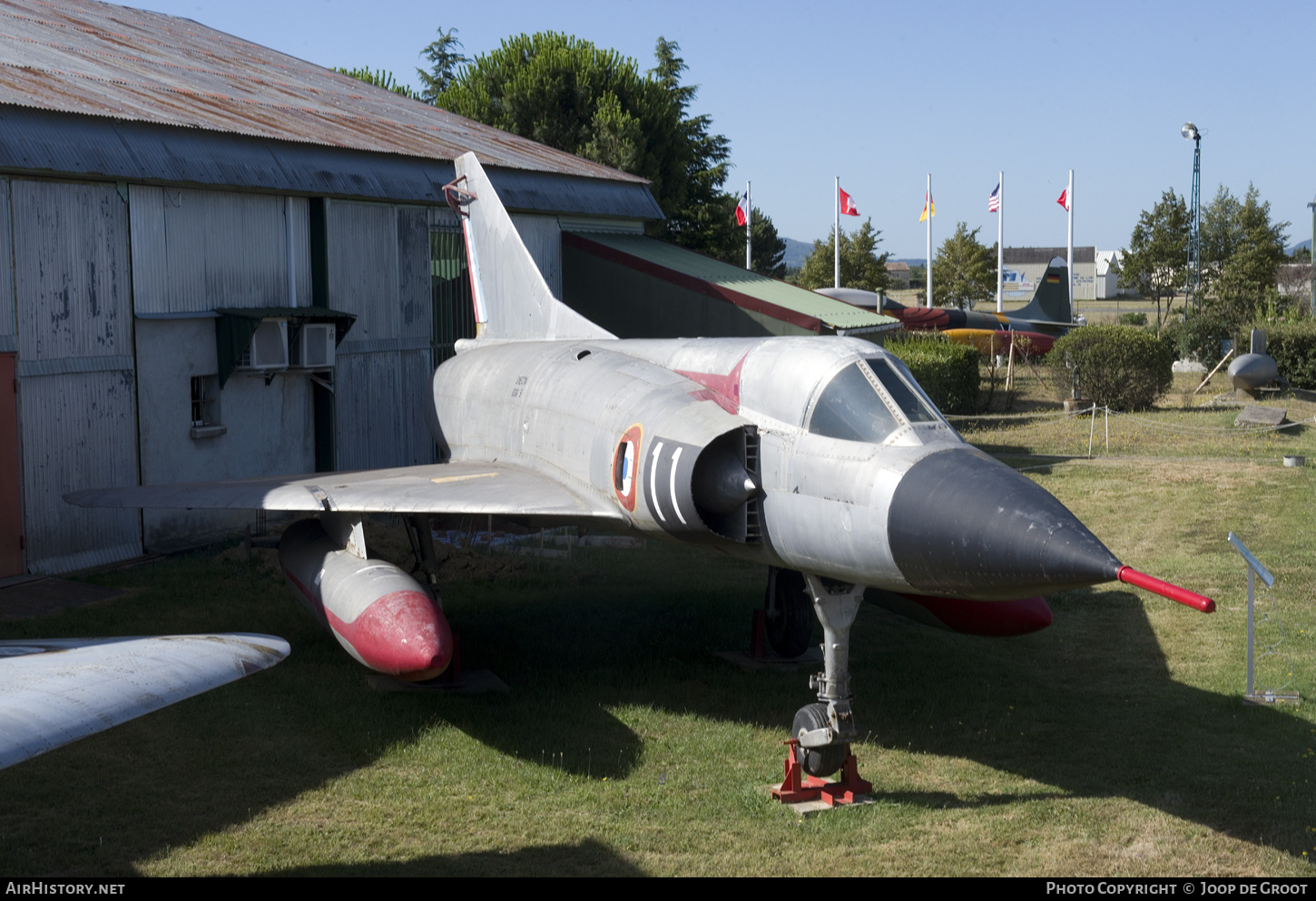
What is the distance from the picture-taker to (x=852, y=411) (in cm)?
839

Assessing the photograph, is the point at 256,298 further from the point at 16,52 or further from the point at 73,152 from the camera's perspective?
the point at 16,52

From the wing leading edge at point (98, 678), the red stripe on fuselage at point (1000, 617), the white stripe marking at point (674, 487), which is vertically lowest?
the red stripe on fuselage at point (1000, 617)

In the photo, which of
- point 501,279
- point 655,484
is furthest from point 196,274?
point 655,484

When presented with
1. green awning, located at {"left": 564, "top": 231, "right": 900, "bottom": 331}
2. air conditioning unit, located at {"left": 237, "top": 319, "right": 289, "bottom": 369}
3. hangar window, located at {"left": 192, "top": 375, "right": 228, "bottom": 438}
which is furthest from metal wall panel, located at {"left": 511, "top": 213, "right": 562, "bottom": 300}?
hangar window, located at {"left": 192, "top": 375, "right": 228, "bottom": 438}

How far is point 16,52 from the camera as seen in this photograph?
16.9 m

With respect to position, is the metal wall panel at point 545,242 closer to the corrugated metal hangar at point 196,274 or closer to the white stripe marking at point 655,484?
the corrugated metal hangar at point 196,274

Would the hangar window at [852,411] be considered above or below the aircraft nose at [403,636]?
above

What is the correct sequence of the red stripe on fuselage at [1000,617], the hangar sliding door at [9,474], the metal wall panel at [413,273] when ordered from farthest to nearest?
the metal wall panel at [413,273] < the hangar sliding door at [9,474] < the red stripe on fuselage at [1000,617]

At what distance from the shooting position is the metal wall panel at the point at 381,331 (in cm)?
1914

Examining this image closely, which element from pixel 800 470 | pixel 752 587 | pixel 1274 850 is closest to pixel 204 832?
pixel 800 470

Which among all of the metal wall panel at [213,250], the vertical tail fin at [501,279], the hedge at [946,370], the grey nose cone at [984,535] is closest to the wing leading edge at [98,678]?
the grey nose cone at [984,535]

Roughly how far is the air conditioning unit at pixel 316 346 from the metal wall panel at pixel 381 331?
2.56 ft
